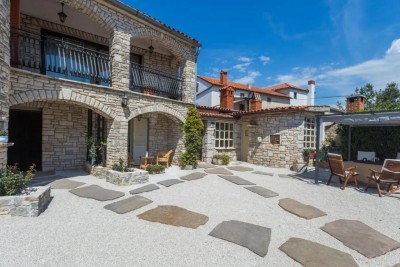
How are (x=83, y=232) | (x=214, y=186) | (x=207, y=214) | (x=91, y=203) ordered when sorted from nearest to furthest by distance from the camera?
(x=83, y=232), (x=207, y=214), (x=91, y=203), (x=214, y=186)

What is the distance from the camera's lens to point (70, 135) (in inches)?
350

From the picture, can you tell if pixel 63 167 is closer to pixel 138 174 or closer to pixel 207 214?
pixel 138 174

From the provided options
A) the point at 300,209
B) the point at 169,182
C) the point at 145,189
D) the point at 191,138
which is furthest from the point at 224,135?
the point at 300,209

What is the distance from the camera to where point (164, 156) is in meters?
9.95

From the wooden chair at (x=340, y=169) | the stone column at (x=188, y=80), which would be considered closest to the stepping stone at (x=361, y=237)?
the wooden chair at (x=340, y=169)

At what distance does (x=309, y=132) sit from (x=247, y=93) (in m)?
14.7

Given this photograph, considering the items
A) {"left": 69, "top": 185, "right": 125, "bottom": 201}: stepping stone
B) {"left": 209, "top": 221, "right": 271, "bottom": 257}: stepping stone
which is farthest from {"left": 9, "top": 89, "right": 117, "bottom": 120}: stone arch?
{"left": 209, "top": 221, "right": 271, "bottom": 257}: stepping stone

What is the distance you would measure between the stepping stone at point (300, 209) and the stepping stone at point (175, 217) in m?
2.03

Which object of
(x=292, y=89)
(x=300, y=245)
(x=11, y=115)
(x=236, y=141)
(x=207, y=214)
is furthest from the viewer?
(x=292, y=89)

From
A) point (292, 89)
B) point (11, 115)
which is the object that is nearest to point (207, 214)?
point (11, 115)

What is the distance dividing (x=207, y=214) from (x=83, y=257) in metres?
2.41

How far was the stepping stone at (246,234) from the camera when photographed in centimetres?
339

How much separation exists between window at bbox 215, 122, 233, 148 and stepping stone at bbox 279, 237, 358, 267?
9012mm

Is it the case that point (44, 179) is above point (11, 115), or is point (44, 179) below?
below
